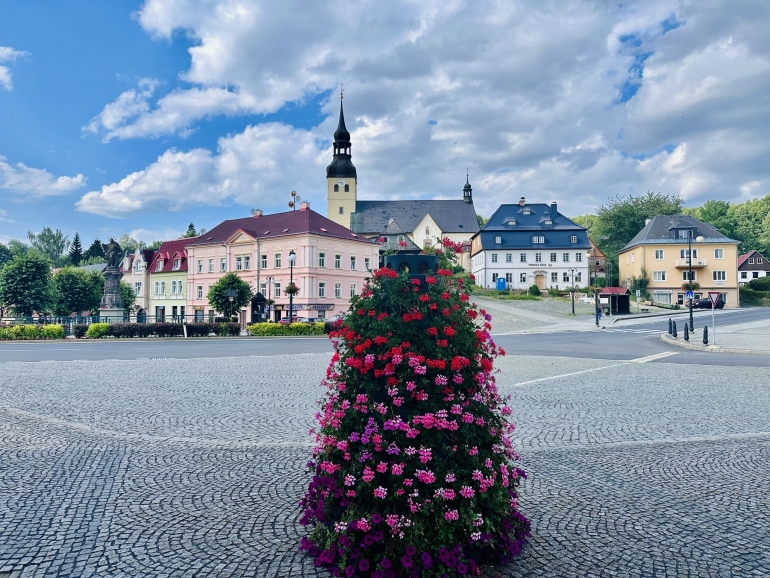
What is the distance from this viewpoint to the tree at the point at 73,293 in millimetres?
51281

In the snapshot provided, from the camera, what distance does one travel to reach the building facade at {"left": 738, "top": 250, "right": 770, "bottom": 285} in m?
84.5

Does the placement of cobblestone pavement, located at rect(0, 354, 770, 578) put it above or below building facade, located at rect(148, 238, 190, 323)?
below

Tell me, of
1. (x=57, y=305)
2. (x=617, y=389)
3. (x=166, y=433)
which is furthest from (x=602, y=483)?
(x=57, y=305)

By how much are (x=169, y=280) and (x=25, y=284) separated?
745 inches

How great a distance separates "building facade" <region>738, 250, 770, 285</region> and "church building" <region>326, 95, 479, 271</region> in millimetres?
43695

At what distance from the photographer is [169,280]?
63875 millimetres

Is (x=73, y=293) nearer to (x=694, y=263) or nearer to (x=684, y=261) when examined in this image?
(x=684, y=261)

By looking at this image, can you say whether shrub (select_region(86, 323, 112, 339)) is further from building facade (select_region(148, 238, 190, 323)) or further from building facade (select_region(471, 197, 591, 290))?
building facade (select_region(471, 197, 591, 290))

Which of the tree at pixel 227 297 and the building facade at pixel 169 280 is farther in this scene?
the building facade at pixel 169 280

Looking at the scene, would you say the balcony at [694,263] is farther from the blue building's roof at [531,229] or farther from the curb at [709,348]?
the curb at [709,348]

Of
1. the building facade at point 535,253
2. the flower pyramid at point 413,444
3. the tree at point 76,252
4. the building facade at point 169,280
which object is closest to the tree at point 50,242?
the tree at point 76,252

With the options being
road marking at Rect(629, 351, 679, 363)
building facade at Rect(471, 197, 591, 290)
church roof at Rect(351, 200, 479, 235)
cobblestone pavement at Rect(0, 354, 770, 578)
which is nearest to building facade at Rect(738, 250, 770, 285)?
building facade at Rect(471, 197, 591, 290)

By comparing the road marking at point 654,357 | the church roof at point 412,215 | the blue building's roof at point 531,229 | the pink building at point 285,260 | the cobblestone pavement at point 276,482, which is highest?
the church roof at point 412,215

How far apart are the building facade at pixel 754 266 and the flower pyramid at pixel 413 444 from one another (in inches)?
3871
